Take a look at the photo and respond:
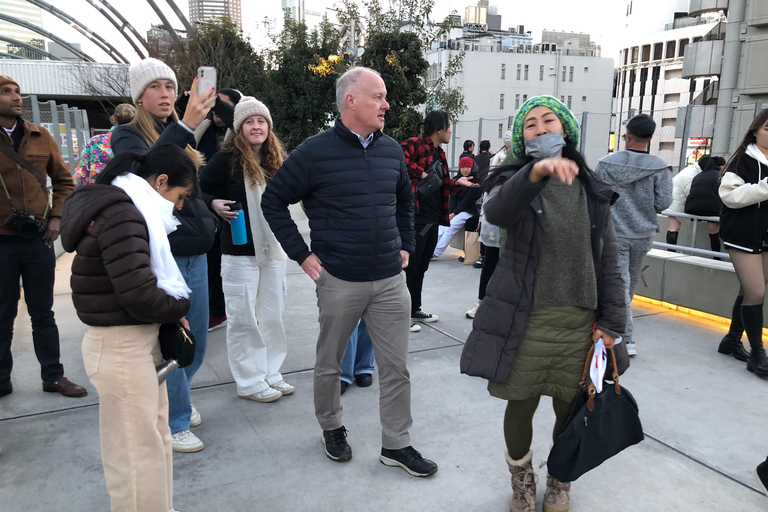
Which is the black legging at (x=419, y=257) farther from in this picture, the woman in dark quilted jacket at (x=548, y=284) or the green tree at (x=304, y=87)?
the green tree at (x=304, y=87)

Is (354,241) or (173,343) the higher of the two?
(354,241)

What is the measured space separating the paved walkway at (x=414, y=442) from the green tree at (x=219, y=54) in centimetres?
2328

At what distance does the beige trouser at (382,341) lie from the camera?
116 inches

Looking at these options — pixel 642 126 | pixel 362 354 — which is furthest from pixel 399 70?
pixel 362 354

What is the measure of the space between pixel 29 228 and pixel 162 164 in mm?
1898

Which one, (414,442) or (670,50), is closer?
(414,442)

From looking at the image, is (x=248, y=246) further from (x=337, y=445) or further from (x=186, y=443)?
(x=337, y=445)

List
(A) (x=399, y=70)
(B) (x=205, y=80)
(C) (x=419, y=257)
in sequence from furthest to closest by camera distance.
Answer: (A) (x=399, y=70), (C) (x=419, y=257), (B) (x=205, y=80)

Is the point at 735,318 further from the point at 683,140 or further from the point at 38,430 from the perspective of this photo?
the point at 38,430

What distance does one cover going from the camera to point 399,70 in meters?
13.8

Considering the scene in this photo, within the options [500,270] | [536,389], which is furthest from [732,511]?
[500,270]

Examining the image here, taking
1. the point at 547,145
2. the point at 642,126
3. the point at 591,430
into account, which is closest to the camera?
the point at 547,145

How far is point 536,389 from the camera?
2477mm

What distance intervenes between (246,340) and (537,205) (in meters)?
2.28
